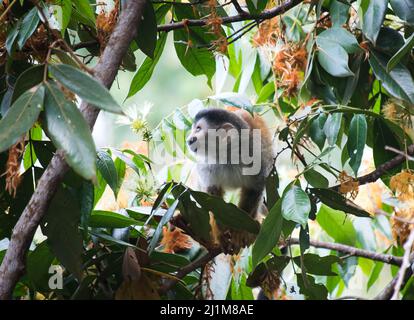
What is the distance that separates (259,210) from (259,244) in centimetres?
121

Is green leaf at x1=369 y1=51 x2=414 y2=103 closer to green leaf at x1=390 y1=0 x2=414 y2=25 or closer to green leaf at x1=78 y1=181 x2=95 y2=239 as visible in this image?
green leaf at x1=390 y1=0 x2=414 y2=25

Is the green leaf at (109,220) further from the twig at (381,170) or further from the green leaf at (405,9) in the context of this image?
the green leaf at (405,9)

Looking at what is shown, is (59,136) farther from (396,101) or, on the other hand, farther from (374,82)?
(374,82)

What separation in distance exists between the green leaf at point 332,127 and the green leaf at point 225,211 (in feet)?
1.11

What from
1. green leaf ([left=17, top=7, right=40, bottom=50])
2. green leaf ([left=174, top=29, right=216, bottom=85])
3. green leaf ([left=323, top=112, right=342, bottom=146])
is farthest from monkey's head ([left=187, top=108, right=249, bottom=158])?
green leaf ([left=17, top=7, right=40, bottom=50])

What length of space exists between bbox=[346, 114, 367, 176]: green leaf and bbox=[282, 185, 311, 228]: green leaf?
35 centimetres

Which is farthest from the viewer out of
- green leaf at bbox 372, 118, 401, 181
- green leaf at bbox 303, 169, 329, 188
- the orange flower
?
the orange flower

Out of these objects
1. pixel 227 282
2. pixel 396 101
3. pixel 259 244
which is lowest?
pixel 227 282

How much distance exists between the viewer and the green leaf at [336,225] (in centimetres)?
251

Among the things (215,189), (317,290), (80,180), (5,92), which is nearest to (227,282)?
(317,290)

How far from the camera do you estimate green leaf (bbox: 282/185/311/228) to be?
1.53m

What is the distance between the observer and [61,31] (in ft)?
5.61

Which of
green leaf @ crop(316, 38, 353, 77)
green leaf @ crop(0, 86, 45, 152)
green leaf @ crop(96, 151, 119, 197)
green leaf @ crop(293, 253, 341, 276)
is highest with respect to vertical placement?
green leaf @ crop(316, 38, 353, 77)

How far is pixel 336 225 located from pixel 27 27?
150 centimetres
